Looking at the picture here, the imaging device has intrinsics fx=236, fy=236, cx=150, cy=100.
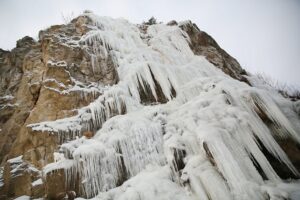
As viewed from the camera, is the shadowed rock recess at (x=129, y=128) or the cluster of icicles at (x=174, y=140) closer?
the cluster of icicles at (x=174, y=140)

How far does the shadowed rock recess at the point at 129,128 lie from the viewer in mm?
5426

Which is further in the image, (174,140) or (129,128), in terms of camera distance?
(129,128)

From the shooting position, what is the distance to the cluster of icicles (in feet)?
17.0

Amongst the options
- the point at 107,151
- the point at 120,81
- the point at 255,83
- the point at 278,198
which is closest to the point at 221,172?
the point at 278,198

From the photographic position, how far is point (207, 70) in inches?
427

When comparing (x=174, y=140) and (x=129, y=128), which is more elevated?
(x=129, y=128)

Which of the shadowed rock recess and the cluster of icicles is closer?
the cluster of icicles

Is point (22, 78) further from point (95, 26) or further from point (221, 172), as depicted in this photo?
point (221, 172)

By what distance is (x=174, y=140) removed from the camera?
650 centimetres

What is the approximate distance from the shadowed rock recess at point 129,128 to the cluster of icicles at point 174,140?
0.09 ft

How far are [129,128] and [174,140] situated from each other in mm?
1488

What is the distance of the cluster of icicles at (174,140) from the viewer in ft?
17.0

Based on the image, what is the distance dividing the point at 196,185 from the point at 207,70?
21.9 ft

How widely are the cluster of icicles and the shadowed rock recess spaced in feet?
0.09
